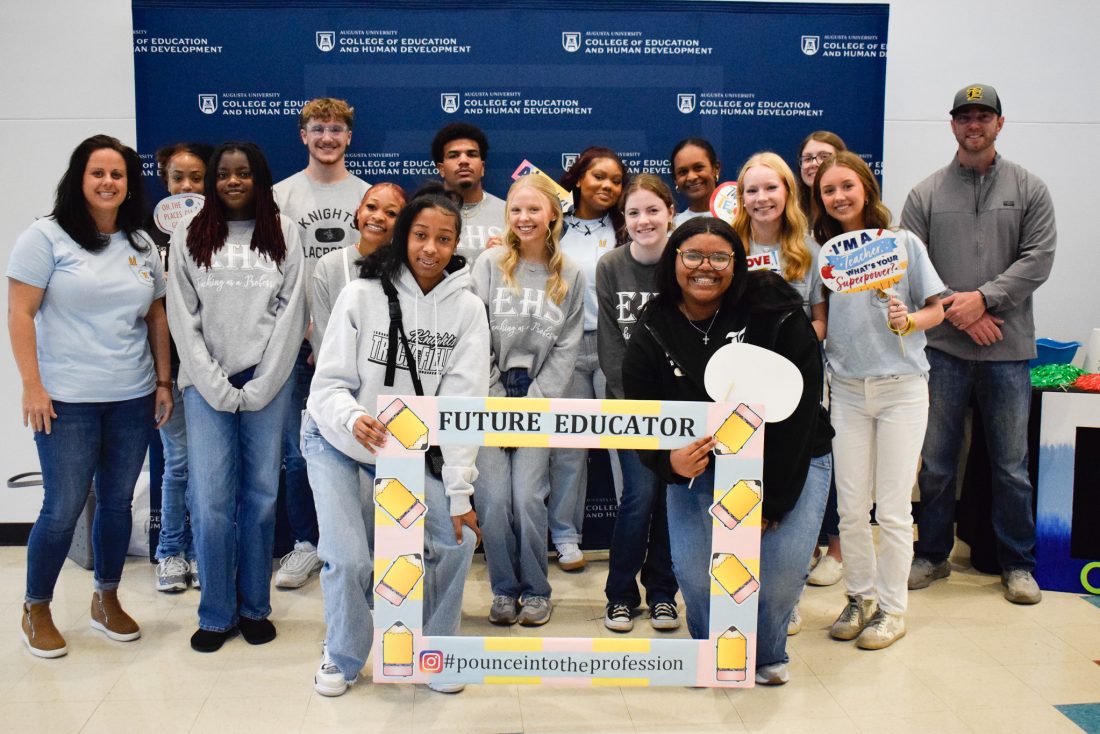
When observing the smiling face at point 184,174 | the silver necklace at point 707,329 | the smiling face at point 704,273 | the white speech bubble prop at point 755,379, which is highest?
the smiling face at point 184,174

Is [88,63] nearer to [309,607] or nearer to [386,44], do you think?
[386,44]

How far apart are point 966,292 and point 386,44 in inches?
107

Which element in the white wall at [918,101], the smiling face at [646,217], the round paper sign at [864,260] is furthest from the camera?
the white wall at [918,101]

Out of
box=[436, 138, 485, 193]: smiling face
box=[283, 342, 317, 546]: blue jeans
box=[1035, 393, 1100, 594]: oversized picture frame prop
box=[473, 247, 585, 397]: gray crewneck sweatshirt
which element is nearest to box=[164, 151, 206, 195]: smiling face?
box=[283, 342, 317, 546]: blue jeans

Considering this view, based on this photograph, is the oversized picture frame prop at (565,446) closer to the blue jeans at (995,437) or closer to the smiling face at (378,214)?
the smiling face at (378,214)

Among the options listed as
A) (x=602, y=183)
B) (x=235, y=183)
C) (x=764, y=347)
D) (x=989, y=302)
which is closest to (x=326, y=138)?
(x=235, y=183)

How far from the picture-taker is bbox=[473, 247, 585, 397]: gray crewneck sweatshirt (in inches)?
139

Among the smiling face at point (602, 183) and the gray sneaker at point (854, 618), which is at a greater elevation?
the smiling face at point (602, 183)

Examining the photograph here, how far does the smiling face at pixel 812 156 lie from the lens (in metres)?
3.86

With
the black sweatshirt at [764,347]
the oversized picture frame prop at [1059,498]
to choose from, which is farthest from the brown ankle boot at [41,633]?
the oversized picture frame prop at [1059,498]

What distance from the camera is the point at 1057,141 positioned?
4.85 metres

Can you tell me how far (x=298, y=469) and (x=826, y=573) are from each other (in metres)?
2.30

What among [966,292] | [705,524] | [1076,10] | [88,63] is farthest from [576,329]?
[1076,10]

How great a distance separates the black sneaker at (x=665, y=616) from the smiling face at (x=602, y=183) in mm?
1599
